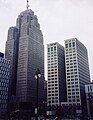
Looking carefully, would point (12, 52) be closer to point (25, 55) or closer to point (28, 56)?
point (25, 55)

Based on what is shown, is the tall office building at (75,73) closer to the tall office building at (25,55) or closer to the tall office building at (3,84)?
the tall office building at (25,55)

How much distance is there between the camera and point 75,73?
16200 centimetres

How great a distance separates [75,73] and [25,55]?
48271 mm

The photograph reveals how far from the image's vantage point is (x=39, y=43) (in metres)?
193

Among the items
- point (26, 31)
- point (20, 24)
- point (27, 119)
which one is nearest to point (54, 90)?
point (26, 31)

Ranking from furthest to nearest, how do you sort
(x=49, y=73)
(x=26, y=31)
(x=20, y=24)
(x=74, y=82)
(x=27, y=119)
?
(x=20, y=24), (x=26, y=31), (x=49, y=73), (x=74, y=82), (x=27, y=119)

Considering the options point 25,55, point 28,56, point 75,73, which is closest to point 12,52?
point 25,55

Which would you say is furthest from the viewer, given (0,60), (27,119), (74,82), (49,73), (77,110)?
(49,73)

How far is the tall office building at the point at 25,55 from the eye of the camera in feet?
530

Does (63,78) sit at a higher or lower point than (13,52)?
lower

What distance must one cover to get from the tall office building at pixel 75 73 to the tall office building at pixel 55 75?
8029 mm

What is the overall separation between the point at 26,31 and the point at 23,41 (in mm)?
11459

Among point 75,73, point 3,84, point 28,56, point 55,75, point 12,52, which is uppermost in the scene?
point 12,52

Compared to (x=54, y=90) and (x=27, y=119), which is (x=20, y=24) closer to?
(x=54, y=90)
